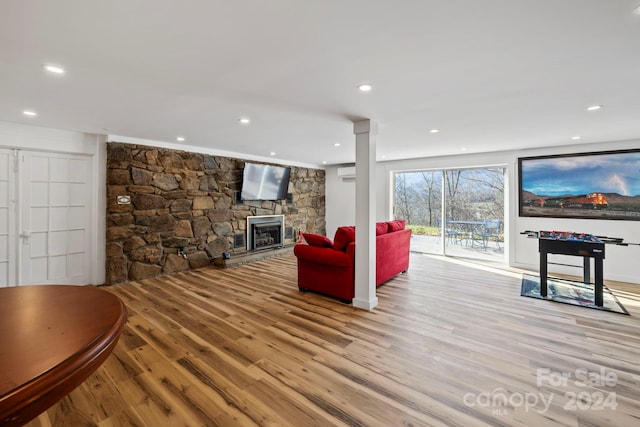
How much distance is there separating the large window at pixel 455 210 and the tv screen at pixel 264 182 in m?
2.91

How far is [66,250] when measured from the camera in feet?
13.9

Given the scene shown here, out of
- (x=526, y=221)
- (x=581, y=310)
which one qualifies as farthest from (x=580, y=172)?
(x=581, y=310)

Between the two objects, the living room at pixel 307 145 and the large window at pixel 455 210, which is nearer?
the living room at pixel 307 145

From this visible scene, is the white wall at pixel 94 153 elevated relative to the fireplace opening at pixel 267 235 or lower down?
elevated

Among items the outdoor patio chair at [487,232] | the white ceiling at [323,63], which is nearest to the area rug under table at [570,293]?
the outdoor patio chair at [487,232]

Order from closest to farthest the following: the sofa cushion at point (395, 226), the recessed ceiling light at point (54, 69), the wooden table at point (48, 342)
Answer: the wooden table at point (48, 342), the recessed ceiling light at point (54, 69), the sofa cushion at point (395, 226)

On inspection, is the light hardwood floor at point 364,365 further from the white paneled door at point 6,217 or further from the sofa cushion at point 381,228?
the white paneled door at point 6,217

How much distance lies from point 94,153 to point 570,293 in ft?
23.9

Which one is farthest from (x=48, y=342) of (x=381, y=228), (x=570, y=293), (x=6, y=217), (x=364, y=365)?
(x=570, y=293)

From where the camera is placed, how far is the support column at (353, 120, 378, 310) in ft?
11.1

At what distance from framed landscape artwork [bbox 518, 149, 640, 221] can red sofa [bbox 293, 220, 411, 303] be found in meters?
2.98

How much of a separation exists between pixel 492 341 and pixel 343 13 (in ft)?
9.74

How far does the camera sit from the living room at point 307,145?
65.8 inches

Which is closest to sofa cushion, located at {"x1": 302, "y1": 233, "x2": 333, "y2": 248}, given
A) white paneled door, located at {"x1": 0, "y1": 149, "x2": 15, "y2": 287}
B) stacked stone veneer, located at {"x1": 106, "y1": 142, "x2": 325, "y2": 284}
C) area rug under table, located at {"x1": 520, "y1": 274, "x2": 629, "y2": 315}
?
stacked stone veneer, located at {"x1": 106, "y1": 142, "x2": 325, "y2": 284}
